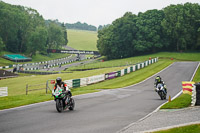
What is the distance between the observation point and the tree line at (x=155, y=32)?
93.5 metres

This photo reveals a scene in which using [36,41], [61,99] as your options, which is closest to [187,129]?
[61,99]

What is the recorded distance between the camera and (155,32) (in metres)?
96.2

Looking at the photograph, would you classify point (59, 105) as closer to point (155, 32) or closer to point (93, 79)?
point (93, 79)

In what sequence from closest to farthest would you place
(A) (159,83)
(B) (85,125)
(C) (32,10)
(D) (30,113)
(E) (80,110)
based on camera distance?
(B) (85,125) < (D) (30,113) < (E) (80,110) < (A) (159,83) < (C) (32,10)

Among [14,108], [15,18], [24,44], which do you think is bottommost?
[14,108]

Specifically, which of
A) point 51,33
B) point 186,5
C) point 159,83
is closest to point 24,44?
point 51,33

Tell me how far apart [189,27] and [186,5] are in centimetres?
872

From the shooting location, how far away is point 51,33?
449 ft

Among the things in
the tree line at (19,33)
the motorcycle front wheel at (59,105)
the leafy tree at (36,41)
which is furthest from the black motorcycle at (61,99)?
the leafy tree at (36,41)

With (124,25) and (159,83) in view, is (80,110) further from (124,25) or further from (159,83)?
(124,25)

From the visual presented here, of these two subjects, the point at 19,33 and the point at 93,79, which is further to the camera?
the point at 19,33

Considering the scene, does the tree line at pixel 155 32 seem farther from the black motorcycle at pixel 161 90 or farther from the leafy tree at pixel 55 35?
the black motorcycle at pixel 161 90

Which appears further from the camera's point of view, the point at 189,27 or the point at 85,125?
the point at 189,27

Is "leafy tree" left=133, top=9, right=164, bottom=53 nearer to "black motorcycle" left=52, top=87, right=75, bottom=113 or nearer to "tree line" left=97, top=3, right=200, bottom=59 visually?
"tree line" left=97, top=3, right=200, bottom=59
